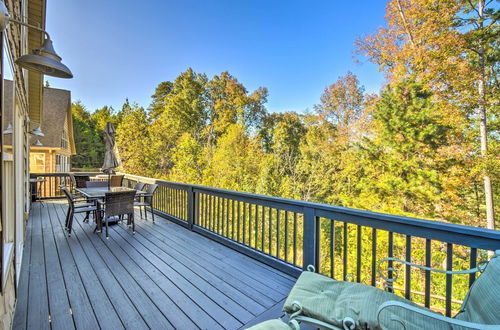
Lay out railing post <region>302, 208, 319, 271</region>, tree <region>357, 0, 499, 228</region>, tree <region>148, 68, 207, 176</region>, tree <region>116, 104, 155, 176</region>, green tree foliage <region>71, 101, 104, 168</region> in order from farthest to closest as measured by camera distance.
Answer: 1. green tree foliage <region>71, 101, 104, 168</region>
2. tree <region>148, 68, 207, 176</region>
3. tree <region>116, 104, 155, 176</region>
4. tree <region>357, 0, 499, 228</region>
5. railing post <region>302, 208, 319, 271</region>

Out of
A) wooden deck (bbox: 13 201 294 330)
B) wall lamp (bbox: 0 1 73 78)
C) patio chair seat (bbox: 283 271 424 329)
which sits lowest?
wooden deck (bbox: 13 201 294 330)

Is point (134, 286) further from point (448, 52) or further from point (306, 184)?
point (306, 184)

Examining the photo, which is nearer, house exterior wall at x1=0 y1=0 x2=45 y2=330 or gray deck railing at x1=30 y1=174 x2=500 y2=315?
house exterior wall at x1=0 y1=0 x2=45 y2=330

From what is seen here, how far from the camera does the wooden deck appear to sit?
6.39 ft

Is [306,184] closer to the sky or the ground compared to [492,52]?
closer to the ground

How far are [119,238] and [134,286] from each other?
70.7 inches

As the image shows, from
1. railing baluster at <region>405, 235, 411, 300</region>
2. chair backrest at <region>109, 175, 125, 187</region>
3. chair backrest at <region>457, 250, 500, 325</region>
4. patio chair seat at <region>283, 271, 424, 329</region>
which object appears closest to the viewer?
chair backrest at <region>457, 250, 500, 325</region>

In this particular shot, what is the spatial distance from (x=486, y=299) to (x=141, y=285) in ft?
8.89

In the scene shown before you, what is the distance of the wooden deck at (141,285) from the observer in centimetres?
195

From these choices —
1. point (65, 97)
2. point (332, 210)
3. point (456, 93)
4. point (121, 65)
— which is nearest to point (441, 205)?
point (456, 93)

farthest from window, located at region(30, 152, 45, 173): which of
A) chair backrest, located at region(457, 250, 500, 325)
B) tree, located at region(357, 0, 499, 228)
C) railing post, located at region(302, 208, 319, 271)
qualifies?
tree, located at region(357, 0, 499, 228)

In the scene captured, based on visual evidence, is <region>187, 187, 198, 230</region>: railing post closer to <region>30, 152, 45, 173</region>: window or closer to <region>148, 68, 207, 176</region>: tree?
<region>30, 152, 45, 173</region>: window

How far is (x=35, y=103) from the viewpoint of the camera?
5574 millimetres

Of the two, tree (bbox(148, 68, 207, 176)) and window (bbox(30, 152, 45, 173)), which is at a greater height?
tree (bbox(148, 68, 207, 176))
